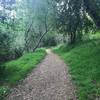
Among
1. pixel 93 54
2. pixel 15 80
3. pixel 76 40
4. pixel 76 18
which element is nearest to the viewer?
pixel 15 80

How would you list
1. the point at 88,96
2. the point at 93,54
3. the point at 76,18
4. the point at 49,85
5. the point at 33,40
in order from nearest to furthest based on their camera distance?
the point at 88,96
the point at 49,85
the point at 93,54
the point at 76,18
the point at 33,40

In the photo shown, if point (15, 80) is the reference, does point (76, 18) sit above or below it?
above

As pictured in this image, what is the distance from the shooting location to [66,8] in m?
32.2

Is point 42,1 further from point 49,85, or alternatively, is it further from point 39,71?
point 49,85

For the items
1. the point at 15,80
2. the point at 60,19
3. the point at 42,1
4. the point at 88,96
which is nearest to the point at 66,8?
the point at 60,19

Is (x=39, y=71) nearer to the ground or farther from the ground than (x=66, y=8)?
nearer to the ground

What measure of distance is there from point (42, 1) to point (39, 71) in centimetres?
1832

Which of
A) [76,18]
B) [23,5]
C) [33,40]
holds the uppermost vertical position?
[23,5]

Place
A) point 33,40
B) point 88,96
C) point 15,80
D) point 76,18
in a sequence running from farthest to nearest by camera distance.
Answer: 1. point 33,40
2. point 76,18
3. point 15,80
4. point 88,96

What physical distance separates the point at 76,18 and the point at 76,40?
12.8ft

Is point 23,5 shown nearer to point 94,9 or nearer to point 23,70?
point 94,9

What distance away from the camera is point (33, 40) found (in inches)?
1834

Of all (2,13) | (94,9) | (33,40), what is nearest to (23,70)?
(2,13)

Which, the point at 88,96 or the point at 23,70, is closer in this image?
the point at 88,96
